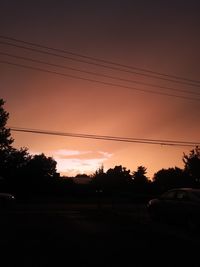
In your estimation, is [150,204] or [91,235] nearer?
[91,235]

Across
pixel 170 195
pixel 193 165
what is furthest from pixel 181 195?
pixel 193 165

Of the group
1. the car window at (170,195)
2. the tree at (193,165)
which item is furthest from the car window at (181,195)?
the tree at (193,165)

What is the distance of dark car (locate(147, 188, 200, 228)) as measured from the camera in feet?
54.4

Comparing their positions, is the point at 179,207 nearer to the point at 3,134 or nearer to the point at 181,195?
the point at 181,195

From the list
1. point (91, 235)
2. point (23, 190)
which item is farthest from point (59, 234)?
point (23, 190)

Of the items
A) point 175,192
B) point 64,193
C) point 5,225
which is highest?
point 64,193

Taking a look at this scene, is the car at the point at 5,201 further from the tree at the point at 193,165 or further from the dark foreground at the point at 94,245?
the tree at the point at 193,165

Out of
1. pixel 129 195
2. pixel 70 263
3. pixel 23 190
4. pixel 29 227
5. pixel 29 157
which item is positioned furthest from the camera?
pixel 29 157

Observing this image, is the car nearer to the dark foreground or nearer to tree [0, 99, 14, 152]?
the dark foreground

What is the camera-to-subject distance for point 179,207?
1748cm

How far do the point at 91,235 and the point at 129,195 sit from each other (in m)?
28.3

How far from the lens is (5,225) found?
648 inches

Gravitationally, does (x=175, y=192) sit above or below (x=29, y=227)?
above

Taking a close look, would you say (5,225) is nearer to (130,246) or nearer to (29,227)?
(29,227)
